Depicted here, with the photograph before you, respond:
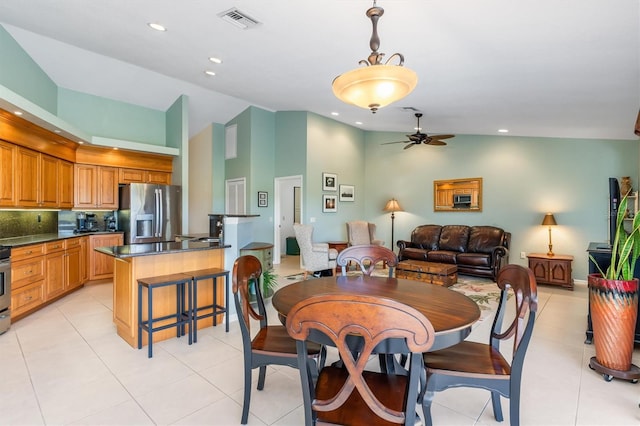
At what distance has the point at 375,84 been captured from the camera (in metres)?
2.19

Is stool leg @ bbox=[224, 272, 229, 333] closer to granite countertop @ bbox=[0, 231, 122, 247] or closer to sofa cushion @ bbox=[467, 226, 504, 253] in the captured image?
granite countertop @ bbox=[0, 231, 122, 247]

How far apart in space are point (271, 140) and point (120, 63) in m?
3.35

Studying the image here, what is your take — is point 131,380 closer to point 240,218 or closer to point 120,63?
point 240,218

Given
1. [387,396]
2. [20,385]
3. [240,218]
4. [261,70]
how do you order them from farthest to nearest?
1. [261,70]
2. [240,218]
3. [20,385]
4. [387,396]

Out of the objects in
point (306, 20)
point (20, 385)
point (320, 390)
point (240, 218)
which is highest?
point (306, 20)

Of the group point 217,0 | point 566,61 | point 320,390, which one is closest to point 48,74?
point 217,0

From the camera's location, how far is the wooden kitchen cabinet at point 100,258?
5.52 m

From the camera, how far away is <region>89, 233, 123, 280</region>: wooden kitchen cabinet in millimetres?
5523

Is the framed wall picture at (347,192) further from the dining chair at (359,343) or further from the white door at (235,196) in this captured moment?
the dining chair at (359,343)

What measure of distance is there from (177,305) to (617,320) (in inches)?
148

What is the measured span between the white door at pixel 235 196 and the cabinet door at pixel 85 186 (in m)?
2.84

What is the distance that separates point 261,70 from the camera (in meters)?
4.70

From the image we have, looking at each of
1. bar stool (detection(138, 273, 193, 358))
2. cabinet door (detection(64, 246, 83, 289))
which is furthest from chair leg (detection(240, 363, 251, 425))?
cabinet door (detection(64, 246, 83, 289))

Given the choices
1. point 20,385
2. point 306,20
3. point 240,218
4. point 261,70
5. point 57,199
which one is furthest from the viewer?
point 57,199
